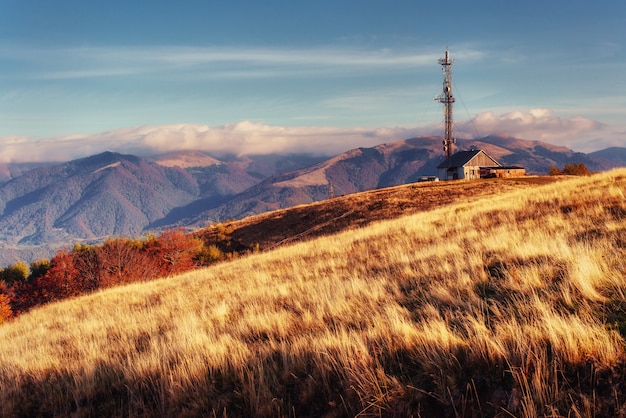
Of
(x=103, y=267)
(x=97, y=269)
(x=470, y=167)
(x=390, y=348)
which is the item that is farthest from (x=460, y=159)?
(x=390, y=348)

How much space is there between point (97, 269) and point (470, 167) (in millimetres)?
62225

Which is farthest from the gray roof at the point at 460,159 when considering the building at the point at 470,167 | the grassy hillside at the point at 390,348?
the grassy hillside at the point at 390,348

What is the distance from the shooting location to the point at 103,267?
43.8 meters

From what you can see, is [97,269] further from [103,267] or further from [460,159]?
[460,159]

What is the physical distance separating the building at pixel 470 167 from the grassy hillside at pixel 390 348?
216ft

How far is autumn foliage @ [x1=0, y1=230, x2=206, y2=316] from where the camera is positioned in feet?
139

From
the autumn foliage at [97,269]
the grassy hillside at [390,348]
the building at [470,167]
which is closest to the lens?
the grassy hillside at [390,348]

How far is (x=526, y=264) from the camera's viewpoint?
6836 millimetres

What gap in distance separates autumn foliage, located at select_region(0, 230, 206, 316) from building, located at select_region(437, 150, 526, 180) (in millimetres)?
47712

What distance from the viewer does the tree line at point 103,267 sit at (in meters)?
42.3

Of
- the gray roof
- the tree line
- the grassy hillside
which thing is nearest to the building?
the gray roof

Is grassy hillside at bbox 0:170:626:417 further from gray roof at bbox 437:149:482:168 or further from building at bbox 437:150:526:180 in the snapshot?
gray roof at bbox 437:149:482:168

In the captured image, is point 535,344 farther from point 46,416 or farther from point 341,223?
point 341,223

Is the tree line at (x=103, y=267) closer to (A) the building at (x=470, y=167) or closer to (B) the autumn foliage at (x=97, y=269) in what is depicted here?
(B) the autumn foliage at (x=97, y=269)
